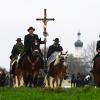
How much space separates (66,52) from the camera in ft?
93.8

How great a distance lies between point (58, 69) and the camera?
94.8 feet

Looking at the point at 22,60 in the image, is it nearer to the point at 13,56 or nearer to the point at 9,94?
the point at 13,56

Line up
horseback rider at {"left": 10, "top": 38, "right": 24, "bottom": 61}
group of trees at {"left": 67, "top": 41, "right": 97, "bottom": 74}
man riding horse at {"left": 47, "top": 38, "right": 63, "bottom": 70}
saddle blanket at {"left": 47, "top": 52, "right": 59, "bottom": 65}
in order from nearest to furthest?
saddle blanket at {"left": 47, "top": 52, "right": 59, "bottom": 65}, man riding horse at {"left": 47, "top": 38, "right": 63, "bottom": 70}, horseback rider at {"left": 10, "top": 38, "right": 24, "bottom": 61}, group of trees at {"left": 67, "top": 41, "right": 97, "bottom": 74}

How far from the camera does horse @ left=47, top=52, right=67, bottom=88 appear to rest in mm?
28625

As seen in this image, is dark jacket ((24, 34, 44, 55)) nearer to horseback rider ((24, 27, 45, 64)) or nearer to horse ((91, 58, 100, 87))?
horseback rider ((24, 27, 45, 64))

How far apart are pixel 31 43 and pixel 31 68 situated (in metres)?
1.05

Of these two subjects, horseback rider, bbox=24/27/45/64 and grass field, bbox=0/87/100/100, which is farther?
horseback rider, bbox=24/27/45/64

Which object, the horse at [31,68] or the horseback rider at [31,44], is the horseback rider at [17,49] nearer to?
the horse at [31,68]

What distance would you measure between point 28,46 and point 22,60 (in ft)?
2.46

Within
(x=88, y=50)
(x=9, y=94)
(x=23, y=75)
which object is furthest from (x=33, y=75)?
(x=88, y=50)

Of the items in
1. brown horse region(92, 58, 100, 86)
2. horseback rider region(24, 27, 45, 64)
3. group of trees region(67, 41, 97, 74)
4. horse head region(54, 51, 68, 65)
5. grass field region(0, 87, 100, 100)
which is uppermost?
group of trees region(67, 41, 97, 74)

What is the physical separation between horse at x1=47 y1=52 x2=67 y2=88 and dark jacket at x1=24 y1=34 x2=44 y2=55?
1284 millimetres

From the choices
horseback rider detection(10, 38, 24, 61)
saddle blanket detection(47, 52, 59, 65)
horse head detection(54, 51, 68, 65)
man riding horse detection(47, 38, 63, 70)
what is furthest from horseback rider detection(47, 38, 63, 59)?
horseback rider detection(10, 38, 24, 61)

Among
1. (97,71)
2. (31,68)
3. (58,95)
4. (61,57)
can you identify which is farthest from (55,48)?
(58,95)
